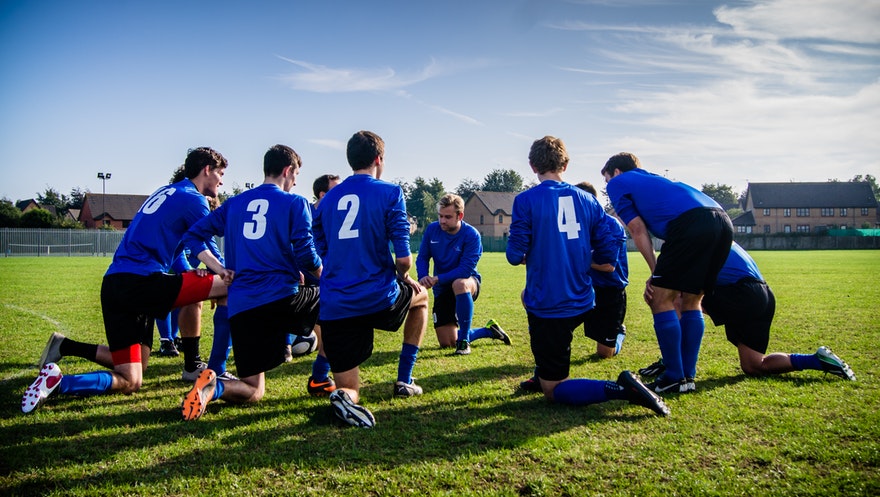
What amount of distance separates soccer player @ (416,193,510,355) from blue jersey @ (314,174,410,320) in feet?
9.20

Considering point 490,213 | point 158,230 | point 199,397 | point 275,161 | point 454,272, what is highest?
point 275,161

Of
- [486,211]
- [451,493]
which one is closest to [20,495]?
[451,493]

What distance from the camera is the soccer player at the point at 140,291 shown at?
4918 millimetres

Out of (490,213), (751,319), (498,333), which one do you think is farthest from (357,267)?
(490,213)

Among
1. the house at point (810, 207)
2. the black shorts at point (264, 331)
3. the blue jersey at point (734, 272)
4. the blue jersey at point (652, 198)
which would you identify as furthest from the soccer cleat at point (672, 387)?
the house at point (810, 207)

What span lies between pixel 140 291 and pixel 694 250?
4820mm

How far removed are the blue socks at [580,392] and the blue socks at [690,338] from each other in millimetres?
1160

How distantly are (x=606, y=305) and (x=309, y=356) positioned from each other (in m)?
3.76

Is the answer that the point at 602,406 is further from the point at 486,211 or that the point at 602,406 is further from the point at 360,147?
the point at 486,211

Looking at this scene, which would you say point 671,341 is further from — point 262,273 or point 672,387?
point 262,273

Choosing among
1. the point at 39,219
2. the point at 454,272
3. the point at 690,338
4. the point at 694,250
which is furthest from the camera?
the point at 39,219

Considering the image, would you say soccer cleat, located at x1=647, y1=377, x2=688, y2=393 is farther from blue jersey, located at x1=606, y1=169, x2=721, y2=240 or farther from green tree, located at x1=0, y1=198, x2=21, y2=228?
green tree, located at x1=0, y1=198, x2=21, y2=228

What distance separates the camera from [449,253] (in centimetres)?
775

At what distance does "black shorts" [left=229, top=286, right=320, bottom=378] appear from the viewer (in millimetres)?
4613
